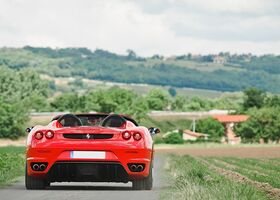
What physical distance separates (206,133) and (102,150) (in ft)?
569

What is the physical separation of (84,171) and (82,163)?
158 millimetres

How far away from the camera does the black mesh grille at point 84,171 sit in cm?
1727

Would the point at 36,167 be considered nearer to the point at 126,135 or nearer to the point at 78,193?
the point at 78,193

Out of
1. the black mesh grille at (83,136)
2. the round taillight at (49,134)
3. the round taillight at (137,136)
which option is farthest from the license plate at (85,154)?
the round taillight at (137,136)

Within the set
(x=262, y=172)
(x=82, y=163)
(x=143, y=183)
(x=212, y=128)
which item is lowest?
(x=212, y=128)

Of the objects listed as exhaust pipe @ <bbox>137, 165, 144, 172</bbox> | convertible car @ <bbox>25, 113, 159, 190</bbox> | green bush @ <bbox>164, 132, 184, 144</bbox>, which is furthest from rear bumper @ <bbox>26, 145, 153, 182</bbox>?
green bush @ <bbox>164, 132, 184, 144</bbox>

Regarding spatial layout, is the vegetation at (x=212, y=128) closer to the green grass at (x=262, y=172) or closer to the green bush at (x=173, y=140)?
the green bush at (x=173, y=140)

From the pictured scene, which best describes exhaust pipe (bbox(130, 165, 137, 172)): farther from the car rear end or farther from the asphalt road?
the asphalt road

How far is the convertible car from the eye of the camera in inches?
679

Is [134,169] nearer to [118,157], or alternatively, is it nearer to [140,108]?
[118,157]

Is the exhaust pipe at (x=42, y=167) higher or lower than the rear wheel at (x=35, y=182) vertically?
higher

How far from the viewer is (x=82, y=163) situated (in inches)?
680

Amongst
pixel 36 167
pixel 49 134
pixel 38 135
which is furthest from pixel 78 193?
pixel 38 135

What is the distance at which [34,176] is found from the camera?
17.7 meters
